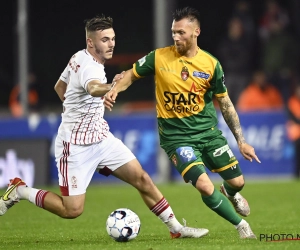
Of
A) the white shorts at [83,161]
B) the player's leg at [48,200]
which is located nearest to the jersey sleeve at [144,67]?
the white shorts at [83,161]

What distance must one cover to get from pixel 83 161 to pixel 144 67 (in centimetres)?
110

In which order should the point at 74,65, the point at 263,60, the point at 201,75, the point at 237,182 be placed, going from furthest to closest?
the point at 263,60
the point at 237,182
the point at 201,75
the point at 74,65

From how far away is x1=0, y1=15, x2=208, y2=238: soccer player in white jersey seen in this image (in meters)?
8.51

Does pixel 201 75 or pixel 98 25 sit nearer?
pixel 98 25

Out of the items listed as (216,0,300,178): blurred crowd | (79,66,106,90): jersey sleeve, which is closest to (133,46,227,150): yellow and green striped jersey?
(79,66,106,90): jersey sleeve

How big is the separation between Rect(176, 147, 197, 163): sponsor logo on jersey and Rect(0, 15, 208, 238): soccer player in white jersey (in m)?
0.41

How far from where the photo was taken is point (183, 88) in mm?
8594

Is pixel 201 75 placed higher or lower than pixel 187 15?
lower

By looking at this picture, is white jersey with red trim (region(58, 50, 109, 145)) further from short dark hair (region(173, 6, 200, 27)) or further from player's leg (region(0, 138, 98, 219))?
short dark hair (region(173, 6, 200, 27))

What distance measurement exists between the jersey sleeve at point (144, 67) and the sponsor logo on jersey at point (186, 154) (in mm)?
822

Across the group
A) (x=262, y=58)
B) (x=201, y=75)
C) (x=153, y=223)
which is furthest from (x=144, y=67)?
(x=262, y=58)

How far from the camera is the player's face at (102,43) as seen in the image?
27.7 ft

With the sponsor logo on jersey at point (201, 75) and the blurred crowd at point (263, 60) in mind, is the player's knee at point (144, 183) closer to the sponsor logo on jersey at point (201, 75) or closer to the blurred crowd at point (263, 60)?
the sponsor logo on jersey at point (201, 75)

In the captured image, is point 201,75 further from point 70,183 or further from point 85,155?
point 70,183
